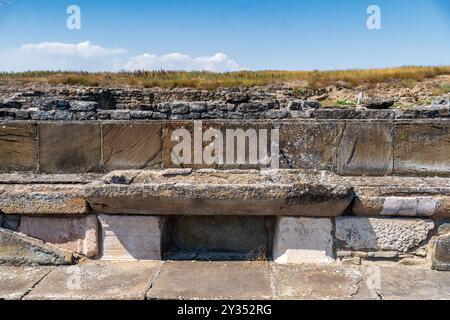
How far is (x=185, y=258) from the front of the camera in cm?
330

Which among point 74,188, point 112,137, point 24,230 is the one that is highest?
point 112,137

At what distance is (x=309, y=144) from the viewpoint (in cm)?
346

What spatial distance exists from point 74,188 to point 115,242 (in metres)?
0.49

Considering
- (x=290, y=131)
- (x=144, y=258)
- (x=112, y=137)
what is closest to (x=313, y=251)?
(x=290, y=131)

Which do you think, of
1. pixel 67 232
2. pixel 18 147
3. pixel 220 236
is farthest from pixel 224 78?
pixel 67 232

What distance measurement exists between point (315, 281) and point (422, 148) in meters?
1.33

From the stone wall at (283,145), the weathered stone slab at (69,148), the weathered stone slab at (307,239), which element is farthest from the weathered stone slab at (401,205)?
the weathered stone slab at (69,148)

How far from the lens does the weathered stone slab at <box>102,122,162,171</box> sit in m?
3.43

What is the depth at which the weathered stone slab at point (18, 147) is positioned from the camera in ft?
11.5

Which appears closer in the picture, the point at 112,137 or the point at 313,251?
the point at 313,251

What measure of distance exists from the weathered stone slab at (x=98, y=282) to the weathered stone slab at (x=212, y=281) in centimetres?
10

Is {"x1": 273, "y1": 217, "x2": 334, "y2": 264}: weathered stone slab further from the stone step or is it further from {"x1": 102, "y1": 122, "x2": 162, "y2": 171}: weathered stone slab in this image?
{"x1": 102, "y1": 122, "x2": 162, "y2": 171}: weathered stone slab
